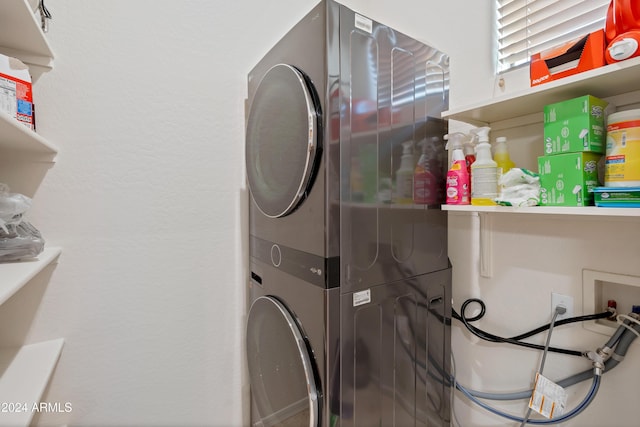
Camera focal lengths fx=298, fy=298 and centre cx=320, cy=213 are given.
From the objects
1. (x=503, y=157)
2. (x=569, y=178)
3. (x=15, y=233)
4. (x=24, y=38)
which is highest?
(x=24, y=38)

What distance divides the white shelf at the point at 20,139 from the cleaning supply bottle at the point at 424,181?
4.03 ft

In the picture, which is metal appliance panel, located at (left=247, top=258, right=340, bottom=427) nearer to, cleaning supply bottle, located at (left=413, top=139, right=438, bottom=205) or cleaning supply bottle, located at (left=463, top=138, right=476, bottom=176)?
cleaning supply bottle, located at (left=413, top=139, right=438, bottom=205)

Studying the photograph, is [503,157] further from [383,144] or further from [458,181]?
[383,144]

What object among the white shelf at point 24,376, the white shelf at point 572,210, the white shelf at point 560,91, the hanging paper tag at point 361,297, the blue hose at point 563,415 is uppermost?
the white shelf at point 560,91

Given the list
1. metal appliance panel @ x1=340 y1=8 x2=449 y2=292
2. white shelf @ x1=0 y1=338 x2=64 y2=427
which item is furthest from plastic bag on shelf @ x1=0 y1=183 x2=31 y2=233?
metal appliance panel @ x1=340 y1=8 x2=449 y2=292

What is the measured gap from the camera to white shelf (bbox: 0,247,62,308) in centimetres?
74

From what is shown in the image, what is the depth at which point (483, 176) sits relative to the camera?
1.09 m

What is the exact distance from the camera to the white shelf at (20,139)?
0.78 m

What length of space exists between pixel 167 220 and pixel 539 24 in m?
1.83

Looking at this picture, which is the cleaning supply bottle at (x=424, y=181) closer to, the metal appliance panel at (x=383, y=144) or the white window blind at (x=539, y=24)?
the metal appliance panel at (x=383, y=144)

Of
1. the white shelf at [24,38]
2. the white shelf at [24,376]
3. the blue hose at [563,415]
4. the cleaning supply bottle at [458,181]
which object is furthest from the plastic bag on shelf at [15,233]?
the blue hose at [563,415]

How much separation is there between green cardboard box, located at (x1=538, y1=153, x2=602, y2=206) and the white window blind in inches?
22.2

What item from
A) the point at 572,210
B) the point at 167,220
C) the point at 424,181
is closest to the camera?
the point at 572,210

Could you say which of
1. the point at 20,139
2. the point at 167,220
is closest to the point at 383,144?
the point at 167,220
